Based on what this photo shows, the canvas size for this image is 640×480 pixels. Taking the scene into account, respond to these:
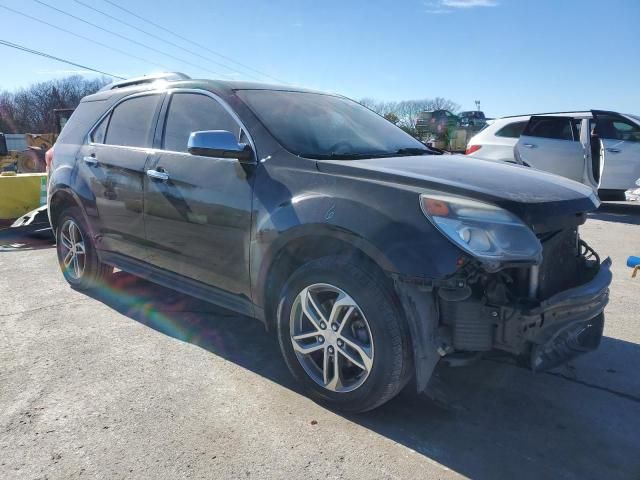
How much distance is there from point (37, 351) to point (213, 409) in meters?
1.53

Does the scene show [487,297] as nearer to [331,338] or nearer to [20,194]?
[331,338]

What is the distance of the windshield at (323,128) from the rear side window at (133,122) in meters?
0.93

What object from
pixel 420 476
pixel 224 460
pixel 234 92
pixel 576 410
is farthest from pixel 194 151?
pixel 576 410

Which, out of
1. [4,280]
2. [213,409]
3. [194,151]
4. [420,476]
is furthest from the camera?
[4,280]

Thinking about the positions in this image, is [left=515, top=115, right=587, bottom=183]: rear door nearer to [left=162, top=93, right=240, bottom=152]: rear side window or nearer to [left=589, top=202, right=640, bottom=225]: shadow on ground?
[left=589, top=202, right=640, bottom=225]: shadow on ground

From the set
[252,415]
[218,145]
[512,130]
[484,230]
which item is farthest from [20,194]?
[512,130]

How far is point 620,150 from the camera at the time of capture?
371 inches

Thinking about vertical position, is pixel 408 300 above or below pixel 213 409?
above

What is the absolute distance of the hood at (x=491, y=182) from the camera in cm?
242

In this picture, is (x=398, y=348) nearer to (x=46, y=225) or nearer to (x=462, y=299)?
(x=462, y=299)

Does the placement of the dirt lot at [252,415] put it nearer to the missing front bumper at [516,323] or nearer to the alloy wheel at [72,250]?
the missing front bumper at [516,323]

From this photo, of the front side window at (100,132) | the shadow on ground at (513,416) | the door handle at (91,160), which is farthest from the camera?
the front side window at (100,132)

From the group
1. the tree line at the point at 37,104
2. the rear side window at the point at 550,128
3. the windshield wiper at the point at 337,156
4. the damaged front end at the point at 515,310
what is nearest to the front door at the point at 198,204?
the windshield wiper at the point at 337,156

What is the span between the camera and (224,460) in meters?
2.37
